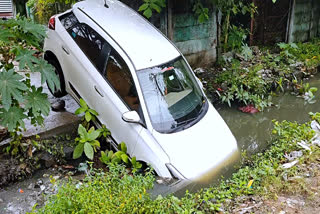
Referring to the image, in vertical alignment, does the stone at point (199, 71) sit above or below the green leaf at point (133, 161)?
above

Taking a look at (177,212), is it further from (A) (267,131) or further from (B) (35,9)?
(B) (35,9)

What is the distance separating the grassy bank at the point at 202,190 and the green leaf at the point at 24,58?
1.58 meters

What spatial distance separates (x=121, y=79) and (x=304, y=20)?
8895 millimetres

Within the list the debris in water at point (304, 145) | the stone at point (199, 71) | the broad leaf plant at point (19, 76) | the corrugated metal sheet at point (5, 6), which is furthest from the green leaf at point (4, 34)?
the corrugated metal sheet at point (5, 6)

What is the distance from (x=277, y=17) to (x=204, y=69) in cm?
388

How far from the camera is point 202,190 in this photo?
4004 mm

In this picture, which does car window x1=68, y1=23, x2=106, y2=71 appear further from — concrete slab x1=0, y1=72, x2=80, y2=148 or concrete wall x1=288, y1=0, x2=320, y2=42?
concrete wall x1=288, y1=0, x2=320, y2=42

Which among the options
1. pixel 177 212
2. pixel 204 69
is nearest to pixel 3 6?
pixel 204 69

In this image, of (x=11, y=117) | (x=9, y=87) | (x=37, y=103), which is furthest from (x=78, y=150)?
(x=9, y=87)

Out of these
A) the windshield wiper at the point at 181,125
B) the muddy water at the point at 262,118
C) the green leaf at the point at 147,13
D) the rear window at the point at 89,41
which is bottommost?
the muddy water at the point at 262,118

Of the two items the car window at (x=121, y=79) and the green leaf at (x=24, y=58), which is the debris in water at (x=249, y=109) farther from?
the green leaf at (x=24, y=58)

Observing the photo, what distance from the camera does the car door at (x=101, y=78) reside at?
4527 mm

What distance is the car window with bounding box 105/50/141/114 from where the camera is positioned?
4496 millimetres

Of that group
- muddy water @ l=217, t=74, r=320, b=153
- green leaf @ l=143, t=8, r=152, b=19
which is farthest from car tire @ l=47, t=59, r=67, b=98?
muddy water @ l=217, t=74, r=320, b=153
